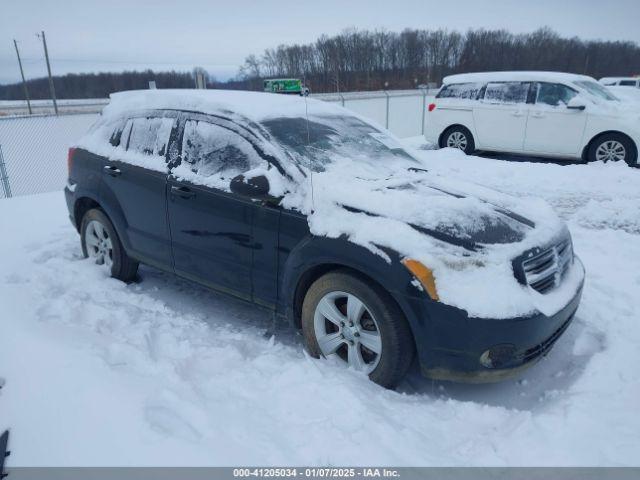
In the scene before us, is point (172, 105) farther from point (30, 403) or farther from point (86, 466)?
point (86, 466)

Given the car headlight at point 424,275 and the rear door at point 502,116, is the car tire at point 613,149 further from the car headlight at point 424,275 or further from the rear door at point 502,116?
the car headlight at point 424,275

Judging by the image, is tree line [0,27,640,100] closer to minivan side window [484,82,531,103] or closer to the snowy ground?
minivan side window [484,82,531,103]

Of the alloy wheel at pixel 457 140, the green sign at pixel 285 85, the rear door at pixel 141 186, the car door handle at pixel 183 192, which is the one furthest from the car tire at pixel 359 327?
the alloy wheel at pixel 457 140

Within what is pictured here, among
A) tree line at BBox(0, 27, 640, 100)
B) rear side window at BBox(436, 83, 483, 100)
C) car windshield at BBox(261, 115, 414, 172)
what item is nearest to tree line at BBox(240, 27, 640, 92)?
tree line at BBox(0, 27, 640, 100)

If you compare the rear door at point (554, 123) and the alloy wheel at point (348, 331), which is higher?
the rear door at point (554, 123)

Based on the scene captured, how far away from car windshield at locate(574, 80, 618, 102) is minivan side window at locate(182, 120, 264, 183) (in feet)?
29.2

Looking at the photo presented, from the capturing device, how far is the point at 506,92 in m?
10.5

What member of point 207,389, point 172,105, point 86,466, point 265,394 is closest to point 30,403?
point 86,466

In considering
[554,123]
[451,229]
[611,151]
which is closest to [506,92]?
[554,123]

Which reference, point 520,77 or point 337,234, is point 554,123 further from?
point 337,234

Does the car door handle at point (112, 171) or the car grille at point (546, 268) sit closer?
the car grille at point (546, 268)

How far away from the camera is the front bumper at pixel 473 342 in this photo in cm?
257

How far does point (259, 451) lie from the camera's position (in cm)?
237

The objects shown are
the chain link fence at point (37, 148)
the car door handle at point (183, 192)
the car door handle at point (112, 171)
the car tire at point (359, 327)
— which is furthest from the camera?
the chain link fence at point (37, 148)
